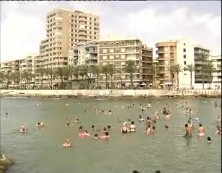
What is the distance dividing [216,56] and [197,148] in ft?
345

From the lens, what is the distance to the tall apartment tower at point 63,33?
449ft

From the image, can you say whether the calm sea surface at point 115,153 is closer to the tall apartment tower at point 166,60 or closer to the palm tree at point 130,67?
the palm tree at point 130,67

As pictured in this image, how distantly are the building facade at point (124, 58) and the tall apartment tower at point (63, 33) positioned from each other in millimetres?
22663

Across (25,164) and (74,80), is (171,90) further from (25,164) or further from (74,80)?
(25,164)

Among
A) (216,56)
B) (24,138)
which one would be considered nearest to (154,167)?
(24,138)

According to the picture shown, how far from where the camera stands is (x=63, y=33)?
451ft

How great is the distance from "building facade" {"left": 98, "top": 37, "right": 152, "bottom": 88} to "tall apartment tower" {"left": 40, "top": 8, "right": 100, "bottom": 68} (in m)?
22.7

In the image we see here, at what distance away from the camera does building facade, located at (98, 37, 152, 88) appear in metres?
114

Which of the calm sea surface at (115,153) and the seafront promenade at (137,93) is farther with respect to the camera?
the seafront promenade at (137,93)

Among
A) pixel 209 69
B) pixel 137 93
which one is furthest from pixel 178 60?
pixel 137 93

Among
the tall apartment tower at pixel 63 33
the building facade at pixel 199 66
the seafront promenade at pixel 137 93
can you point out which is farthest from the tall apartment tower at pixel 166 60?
the tall apartment tower at pixel 63 33

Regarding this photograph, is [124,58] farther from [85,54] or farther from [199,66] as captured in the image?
[199,66]

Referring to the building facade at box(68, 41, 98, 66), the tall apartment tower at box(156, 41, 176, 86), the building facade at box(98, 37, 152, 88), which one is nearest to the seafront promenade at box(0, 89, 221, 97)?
the building facade at box(98, 37, 152, 88)

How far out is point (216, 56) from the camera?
128 metres
